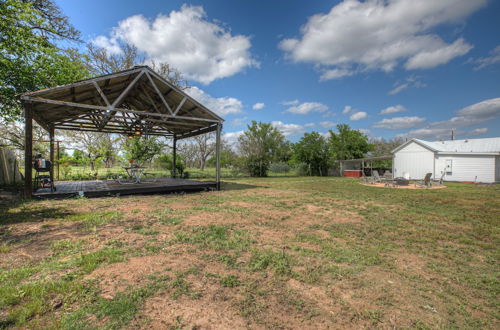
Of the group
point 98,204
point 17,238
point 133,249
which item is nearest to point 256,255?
point 133,249

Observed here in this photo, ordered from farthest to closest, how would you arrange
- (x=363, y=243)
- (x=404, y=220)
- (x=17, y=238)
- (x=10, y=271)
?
(x=404, y=220)
(x=363, y=243)
(x=17, y=238)
(x=10, y=271)

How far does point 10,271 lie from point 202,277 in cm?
208

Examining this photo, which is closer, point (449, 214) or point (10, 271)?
point (10, 271)

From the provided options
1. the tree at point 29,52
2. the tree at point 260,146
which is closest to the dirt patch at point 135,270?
the tree at point 29,52

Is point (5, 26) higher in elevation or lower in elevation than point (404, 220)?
higher

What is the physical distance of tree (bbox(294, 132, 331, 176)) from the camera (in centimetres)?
2750

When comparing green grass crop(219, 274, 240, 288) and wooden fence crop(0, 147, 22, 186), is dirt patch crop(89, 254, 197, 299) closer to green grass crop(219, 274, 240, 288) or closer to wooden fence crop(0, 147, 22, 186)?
green grass crop(219, 274, 240, 288)

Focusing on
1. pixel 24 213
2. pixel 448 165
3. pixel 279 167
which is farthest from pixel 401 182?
pixel 24 213

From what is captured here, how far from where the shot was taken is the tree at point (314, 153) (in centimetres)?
2750

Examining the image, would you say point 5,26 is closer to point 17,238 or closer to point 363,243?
point 17,238

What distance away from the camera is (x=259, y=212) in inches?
227

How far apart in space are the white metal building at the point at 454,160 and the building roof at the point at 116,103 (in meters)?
16.2

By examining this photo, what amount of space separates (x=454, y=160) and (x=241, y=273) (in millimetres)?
23854

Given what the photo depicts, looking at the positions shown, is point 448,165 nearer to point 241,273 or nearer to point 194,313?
point 241,273
